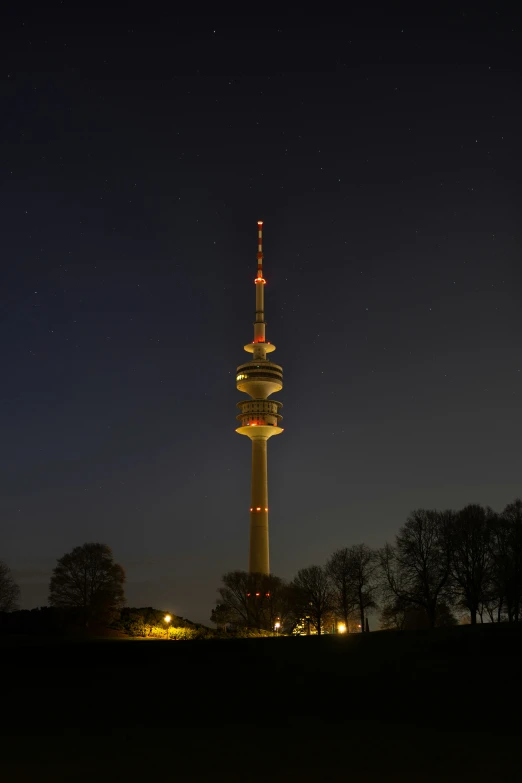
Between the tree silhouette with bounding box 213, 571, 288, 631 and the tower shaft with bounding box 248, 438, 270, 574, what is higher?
the tower shaft with bounding box 248, 438, 270, 574

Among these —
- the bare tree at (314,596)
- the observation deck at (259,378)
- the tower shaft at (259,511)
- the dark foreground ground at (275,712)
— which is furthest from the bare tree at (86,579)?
the observation deck at (259,378)

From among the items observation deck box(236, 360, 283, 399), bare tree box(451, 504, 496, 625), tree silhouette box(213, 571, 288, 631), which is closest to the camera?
bare tree box(451, 504, 496, 625)

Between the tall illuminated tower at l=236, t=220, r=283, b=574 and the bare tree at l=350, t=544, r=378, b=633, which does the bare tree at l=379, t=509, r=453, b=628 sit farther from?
the tall illuminated tower at l=236, t=220, r=283, b=574

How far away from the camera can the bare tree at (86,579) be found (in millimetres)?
72688

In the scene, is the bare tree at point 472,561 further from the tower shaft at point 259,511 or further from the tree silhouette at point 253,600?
the tower shaft at point 259,511

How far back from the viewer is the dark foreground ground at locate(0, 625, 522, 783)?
19500mm

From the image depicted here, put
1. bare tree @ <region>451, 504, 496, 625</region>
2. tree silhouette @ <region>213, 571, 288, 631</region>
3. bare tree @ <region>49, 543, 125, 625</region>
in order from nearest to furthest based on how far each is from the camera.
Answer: bare tree @ <region>451, 504, 496, 625</region>
bare tree @ <region>49, 543, 125, 625</region>
tree silhouette @ <region>213, 571, 288, 631</region>

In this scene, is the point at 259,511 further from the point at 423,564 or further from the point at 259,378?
the point at 423,564

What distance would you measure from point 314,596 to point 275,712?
207 ft

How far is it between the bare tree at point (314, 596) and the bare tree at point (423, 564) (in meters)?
15.4

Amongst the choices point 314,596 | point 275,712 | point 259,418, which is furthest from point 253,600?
point 275,712

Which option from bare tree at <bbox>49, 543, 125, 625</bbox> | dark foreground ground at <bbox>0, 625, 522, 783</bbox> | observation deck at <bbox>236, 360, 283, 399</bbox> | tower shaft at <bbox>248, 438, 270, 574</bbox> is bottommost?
dark foreground ground at <bbox>0, 625, 522, 783</bbox>

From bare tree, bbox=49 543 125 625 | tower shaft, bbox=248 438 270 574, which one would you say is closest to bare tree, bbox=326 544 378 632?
bare tree, bbox=49 543 125 625

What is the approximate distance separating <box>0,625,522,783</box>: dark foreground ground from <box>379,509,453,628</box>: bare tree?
89.1 ft
